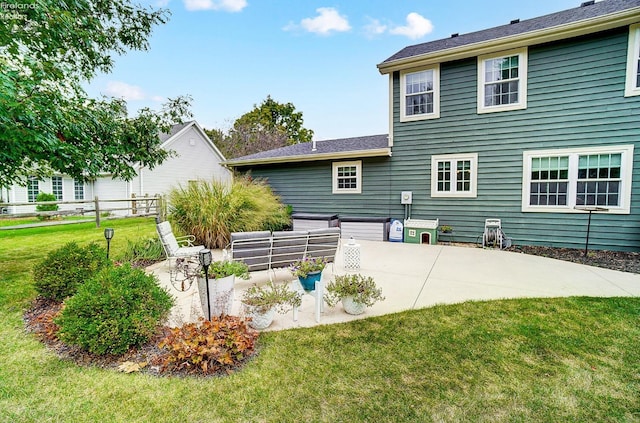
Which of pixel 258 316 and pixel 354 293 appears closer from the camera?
pixel 258 316

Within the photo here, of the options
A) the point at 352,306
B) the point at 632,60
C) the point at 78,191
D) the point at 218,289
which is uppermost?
the point at 632,60

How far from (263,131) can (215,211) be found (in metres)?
21.2

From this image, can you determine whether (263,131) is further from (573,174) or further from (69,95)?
(573,174)

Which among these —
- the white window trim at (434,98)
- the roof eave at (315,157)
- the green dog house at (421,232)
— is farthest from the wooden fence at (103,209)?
the white window trim at (434,98)

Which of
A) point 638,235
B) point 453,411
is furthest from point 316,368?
point 638,235

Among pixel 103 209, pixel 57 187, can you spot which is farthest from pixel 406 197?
pixel 57 187

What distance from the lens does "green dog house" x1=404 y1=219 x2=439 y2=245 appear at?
8.20 meters

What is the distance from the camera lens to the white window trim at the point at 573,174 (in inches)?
257

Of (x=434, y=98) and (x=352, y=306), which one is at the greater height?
(x=434, y=98)

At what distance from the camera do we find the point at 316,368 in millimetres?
2512

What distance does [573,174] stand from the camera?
7016mm

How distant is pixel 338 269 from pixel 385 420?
363cm

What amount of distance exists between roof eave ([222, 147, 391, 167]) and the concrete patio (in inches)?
139

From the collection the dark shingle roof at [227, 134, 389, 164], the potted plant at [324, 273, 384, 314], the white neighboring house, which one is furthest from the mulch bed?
the white neighboring house
